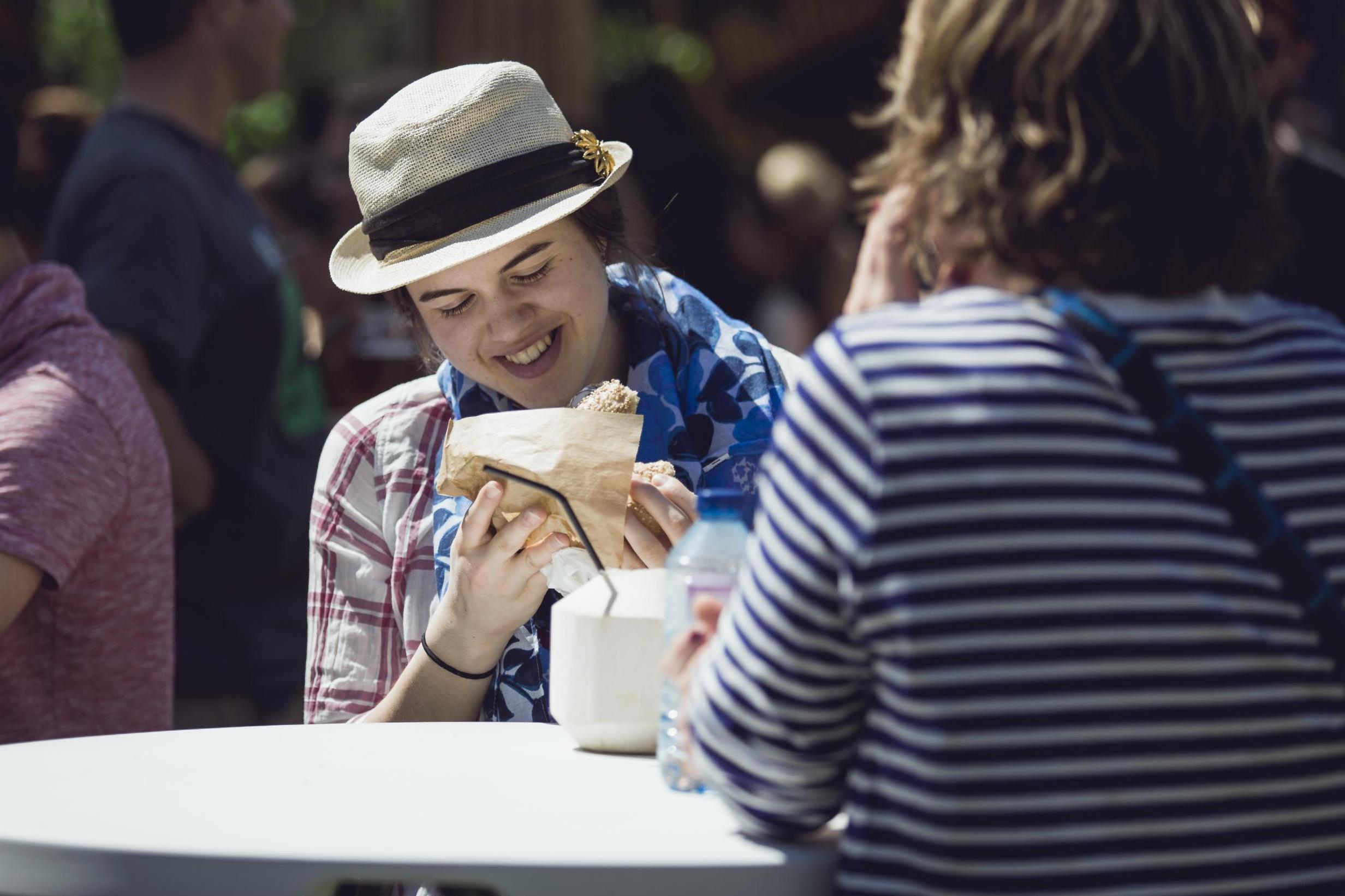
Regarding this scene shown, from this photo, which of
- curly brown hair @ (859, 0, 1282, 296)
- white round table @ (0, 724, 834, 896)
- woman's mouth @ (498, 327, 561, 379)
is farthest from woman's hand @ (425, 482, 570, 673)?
curly brown hair @ (859, 0, 1282, 296)

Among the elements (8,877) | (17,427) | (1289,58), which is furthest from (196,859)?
(1289,58)

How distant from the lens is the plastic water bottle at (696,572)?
61.6 inches

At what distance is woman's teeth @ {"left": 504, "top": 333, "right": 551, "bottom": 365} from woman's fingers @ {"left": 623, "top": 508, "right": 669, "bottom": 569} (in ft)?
1.44

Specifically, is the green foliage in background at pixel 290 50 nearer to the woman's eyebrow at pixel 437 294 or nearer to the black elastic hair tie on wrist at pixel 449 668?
the woman's eyebrow at pixel 437 294

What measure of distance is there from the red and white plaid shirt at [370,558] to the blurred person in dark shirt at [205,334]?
1.30m

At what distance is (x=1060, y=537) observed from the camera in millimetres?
1212

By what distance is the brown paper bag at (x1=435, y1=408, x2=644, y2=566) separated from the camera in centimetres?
189

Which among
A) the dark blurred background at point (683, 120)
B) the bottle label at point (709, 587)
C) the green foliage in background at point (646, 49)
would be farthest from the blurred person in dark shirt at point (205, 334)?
the green foliage in background at point (646, 49)

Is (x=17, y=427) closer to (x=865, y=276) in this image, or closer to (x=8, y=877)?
(x=8, y=877)

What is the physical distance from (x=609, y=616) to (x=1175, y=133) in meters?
0.78

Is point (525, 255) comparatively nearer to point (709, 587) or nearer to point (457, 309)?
point (457, 309)

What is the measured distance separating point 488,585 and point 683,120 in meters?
6.90

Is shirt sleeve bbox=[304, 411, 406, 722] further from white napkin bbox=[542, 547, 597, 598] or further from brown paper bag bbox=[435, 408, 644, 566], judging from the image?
brown paper bag bbox=[435, 408, 644, 566]

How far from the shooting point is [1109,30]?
1.28 meters
